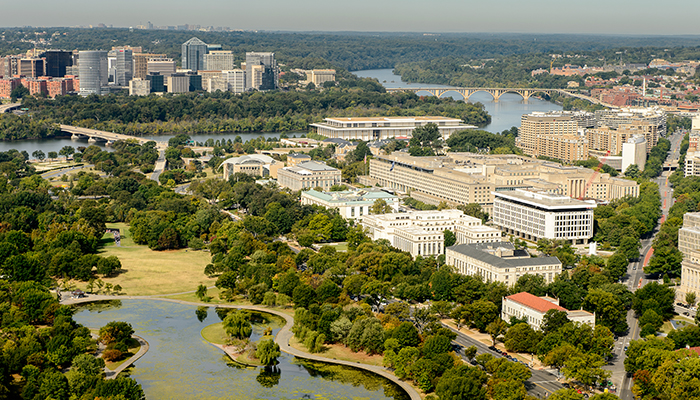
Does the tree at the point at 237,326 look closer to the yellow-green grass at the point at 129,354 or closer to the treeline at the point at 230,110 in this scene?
the yellow-green grass at the point at 129,354

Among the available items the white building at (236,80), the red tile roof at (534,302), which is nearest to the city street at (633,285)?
the red tile roof at (534,302)

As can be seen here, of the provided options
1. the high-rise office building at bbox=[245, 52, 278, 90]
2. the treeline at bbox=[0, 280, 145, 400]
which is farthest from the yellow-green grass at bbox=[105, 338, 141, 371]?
the high-rise office building at bbox=[245, 52, 278, 90]

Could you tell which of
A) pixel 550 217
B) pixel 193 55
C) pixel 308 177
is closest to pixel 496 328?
pixel 550 217

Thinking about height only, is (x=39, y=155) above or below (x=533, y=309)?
above

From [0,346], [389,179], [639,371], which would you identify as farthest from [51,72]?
[639,371]

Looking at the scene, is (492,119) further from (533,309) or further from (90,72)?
(533,309)

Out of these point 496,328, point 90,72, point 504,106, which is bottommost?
point 496,328

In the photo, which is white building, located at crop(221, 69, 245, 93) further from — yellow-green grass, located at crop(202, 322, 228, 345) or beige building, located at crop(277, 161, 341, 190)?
yellow-green grass, located at crop(202, 322, 228, 345)
